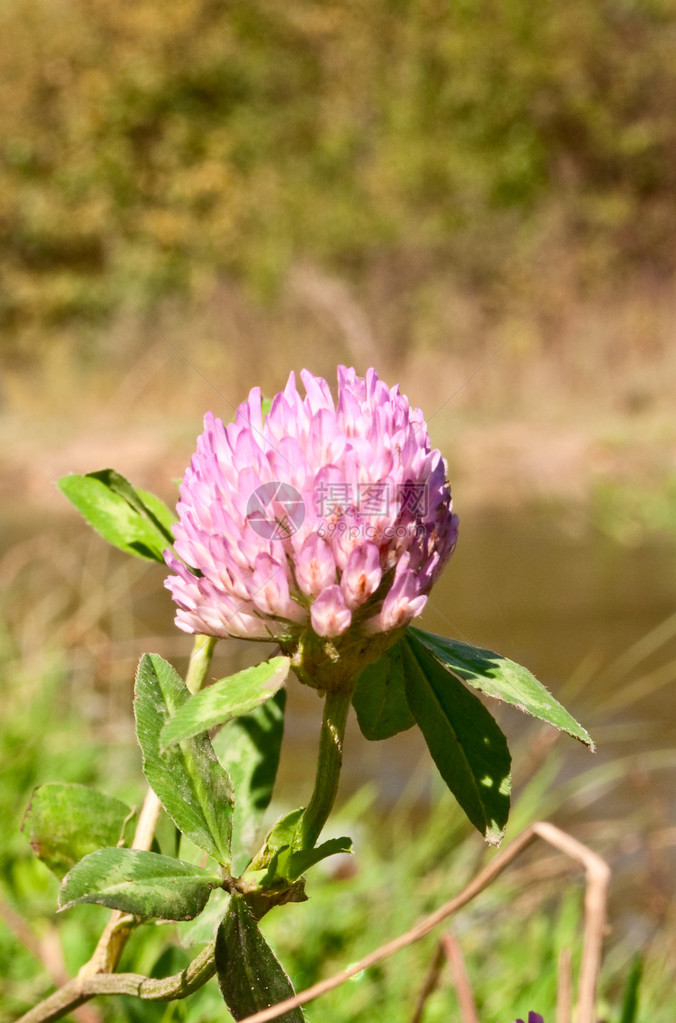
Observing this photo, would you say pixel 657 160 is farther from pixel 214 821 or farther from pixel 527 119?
pixel 214 821

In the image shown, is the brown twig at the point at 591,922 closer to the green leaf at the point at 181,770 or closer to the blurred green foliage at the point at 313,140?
the green leaf at the point at 181,770

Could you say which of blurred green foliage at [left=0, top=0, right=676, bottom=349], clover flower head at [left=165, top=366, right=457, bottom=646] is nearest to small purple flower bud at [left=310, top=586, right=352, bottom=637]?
clover flower head at [left=165, top=366, right=457, bottom=646]

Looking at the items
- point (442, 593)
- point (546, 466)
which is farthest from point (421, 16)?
point (442, 593)

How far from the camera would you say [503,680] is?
17.2 inches

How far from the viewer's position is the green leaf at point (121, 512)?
546 mm

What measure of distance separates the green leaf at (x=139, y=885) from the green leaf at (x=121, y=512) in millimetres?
190

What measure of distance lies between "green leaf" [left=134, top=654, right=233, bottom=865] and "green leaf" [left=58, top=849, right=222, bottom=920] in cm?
1

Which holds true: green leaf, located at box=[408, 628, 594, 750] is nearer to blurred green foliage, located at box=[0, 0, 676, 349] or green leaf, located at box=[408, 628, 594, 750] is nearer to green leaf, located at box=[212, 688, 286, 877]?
green leaf, located at box=[212, 688, 286, 877]

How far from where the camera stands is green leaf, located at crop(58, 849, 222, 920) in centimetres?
35

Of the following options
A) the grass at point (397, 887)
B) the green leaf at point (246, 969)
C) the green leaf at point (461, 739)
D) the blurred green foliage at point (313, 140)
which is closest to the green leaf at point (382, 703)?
the green leaf at point (461, 739)

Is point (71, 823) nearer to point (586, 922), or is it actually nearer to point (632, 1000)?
point (586, 922)

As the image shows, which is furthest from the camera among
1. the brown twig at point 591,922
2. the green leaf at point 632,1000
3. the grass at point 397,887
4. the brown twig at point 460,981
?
the grass at point 397,887

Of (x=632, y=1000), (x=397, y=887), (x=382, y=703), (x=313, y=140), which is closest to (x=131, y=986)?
(x=382, y=703)
